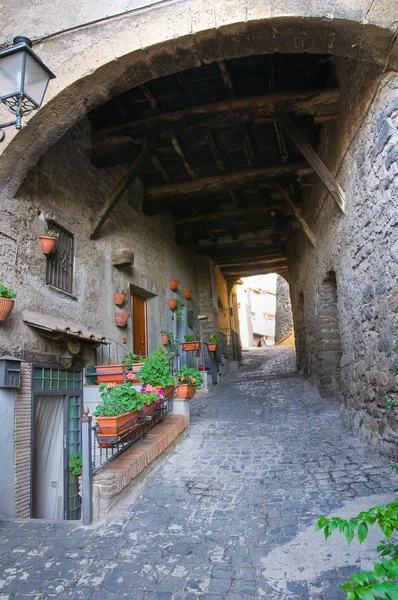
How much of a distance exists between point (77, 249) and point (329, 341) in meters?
4.70

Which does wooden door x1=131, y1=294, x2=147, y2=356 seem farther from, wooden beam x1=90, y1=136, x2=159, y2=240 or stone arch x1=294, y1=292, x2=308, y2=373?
stone arch x1=294, y1=292, x2=308, y2=373

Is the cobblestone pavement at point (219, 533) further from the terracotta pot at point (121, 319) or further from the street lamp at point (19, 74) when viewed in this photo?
the street lamp at point (19, 74)

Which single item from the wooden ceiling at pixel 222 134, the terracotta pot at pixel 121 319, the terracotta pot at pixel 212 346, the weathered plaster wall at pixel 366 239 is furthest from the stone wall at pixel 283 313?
the terracotta pot at pixel 121 319

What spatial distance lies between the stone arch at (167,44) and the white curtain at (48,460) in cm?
251

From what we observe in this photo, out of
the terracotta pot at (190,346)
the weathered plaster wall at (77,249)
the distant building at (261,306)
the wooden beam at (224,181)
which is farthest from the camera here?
the distant building at (261,306)

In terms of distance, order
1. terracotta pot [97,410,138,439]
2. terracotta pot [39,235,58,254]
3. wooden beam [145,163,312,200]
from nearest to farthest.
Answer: terracotta pot [97,410,138,439]
terracotta pot [39,235,58,254]
wooden beam [145,163,312,200]

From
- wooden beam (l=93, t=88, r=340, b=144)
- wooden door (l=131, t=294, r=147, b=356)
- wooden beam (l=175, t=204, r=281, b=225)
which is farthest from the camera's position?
wooden beam (l=175, t=204, r=281, b=225)

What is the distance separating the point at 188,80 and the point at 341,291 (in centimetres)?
361

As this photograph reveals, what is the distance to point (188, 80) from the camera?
5.68m

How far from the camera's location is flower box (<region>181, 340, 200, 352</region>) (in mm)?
9227

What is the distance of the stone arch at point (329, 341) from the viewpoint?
7344 mm

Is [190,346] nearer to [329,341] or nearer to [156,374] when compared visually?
[329,341]

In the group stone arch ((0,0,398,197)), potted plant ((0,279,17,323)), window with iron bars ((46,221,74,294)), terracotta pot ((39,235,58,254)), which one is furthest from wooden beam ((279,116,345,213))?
potted plant ((0,279,17,323))

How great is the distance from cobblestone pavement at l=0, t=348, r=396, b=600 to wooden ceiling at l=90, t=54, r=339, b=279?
4176 millimetres
